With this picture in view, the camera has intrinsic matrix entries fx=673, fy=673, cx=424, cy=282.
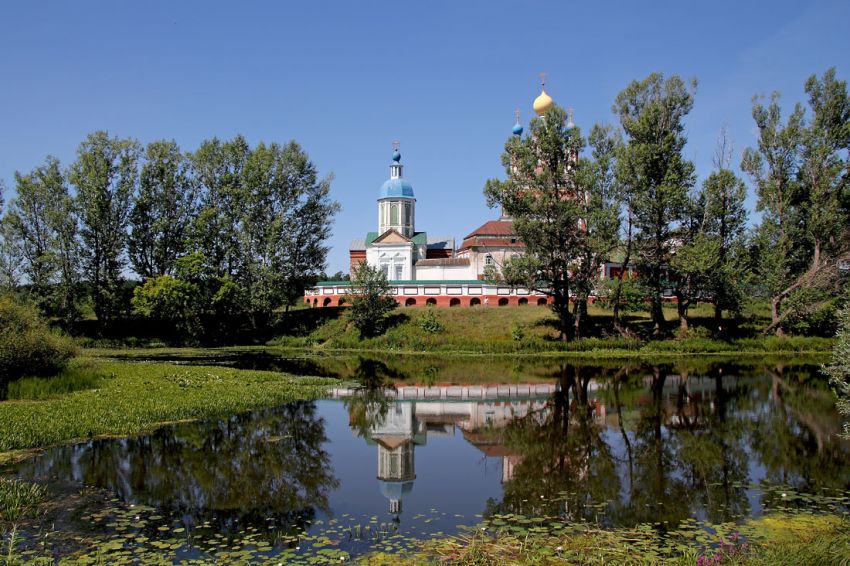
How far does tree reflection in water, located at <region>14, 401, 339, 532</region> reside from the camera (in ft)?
34.3

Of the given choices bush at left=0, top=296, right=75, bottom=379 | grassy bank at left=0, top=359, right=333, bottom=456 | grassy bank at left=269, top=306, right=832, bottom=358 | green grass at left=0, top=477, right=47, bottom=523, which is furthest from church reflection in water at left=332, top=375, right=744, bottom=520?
grassy bank at left=269, top=306, right=832, bottom=358

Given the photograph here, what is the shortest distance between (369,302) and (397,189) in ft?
80.7

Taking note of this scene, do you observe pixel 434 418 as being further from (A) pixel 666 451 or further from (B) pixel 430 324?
(B) pixel 430 324

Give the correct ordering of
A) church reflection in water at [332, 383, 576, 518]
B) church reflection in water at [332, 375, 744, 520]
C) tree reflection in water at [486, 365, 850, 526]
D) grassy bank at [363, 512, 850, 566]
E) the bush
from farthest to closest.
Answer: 1. the bush
2. church reflection in water at [332, 375, 744, 520]
3. church reflection in water at [332, 383, 576, 518]
4. tree reflection in water at [486, 365, 850, 526]
5. grassy bank at [363, 512, 850, 566]

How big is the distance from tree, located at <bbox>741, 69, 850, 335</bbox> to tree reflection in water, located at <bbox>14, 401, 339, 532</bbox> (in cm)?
3577

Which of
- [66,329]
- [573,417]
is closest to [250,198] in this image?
[66,329]

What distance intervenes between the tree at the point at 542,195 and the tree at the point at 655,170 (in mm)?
3340

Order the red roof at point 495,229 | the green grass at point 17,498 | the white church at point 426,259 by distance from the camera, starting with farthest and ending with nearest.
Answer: the red roof at point 495,229 → the white church at point 426,259 → the green grass at point 17,498

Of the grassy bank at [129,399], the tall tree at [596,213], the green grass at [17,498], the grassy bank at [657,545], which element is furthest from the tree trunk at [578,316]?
the green grass at [17,498]

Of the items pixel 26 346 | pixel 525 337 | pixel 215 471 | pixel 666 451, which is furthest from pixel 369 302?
pixel 215 471

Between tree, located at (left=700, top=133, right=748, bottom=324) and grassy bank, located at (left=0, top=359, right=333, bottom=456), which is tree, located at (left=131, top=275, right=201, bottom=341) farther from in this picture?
tree, located at (left=700, top=133, right=748, bottom=324)

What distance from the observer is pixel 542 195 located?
40.1 m

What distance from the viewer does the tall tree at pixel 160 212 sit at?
49.9 meters

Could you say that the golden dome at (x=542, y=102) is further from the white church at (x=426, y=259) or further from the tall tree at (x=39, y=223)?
the tall tree at (x=39, y=223)
